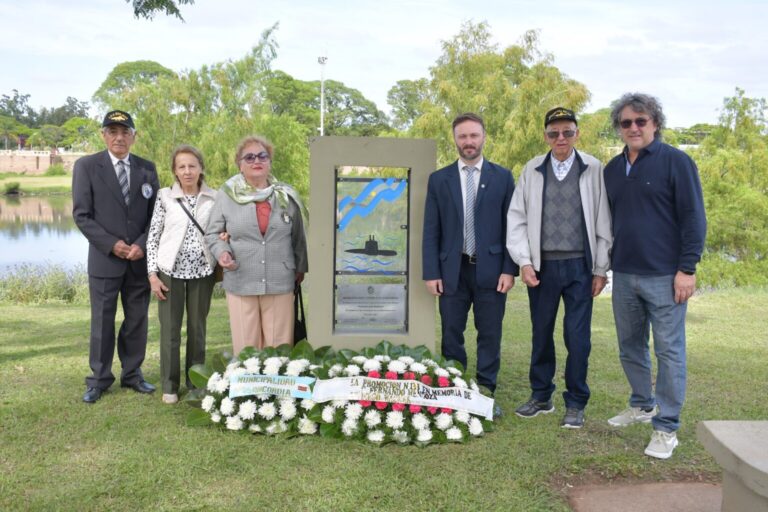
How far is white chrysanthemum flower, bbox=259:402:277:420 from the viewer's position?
4.05 meters

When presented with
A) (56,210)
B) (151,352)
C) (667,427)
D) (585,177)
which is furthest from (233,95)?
(56,210)

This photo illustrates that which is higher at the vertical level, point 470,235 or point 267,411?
point 470,235

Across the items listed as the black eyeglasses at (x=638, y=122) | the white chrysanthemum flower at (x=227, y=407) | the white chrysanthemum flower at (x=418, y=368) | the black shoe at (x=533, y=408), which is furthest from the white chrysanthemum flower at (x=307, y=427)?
the black eyeglasses at (x=638, y=122)

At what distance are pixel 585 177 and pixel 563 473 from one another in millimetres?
1722

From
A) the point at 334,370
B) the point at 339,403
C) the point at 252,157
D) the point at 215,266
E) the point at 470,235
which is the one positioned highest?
the point at 252,157

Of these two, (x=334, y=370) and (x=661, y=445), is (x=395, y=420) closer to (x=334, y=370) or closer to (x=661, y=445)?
(x=334, y=370)

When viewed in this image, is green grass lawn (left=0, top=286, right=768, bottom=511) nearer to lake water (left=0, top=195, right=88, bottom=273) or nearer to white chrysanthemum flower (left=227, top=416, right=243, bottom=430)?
white chrysanthemum flower (left=227, top=416, right=243, bottom=430)

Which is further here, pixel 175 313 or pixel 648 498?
pixel 175 313

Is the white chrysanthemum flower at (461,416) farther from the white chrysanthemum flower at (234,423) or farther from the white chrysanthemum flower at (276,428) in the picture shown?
the white chrysanthemum flower at (234,423)

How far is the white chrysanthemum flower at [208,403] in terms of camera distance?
4160 millimetres

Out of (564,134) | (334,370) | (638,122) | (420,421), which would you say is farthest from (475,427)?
(638,122)

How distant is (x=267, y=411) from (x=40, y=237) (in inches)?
967

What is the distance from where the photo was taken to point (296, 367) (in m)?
4.25

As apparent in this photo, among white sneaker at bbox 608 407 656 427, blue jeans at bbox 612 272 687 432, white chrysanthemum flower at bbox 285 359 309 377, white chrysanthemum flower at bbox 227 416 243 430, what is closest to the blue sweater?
blue jeans at bbox 612 272 687 432
